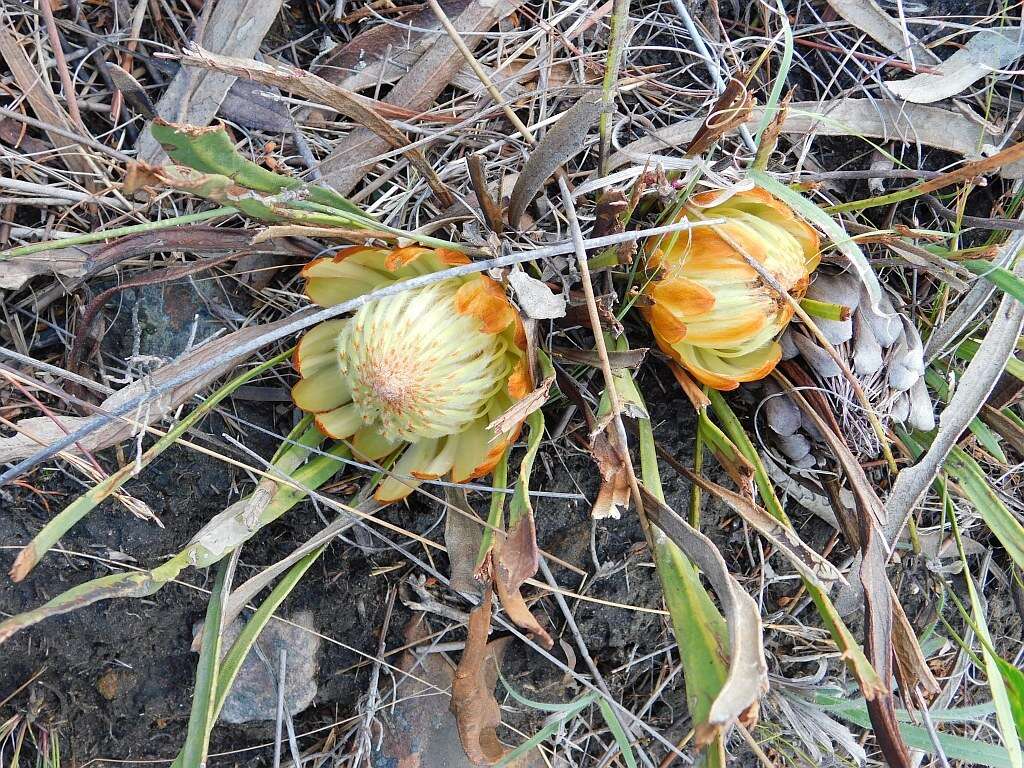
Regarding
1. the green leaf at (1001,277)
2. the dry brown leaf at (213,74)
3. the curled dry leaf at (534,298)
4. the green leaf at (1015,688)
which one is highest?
the dry brown leaf at (213,74)

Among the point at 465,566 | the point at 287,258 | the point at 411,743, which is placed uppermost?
the point at 287,258

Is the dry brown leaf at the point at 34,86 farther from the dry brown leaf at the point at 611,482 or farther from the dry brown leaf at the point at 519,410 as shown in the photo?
the dry brown leaf at the point at 611,482

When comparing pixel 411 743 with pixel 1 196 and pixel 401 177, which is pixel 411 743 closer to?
pixel 401 177

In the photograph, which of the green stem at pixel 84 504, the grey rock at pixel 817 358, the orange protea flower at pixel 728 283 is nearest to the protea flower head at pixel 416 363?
the green stem at pixel 84 504

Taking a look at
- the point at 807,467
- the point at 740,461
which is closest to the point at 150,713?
the point at 740,461

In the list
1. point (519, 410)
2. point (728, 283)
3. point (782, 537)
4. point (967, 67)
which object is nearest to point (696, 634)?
point (782, 537)
